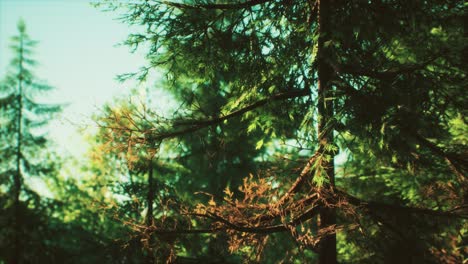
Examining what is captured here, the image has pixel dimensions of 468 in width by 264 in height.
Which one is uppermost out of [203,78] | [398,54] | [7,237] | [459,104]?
[398,54]

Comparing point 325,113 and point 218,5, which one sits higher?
point 218,5

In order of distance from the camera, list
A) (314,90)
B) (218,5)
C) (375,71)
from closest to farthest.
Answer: (218,5) → (375,71) → (314,90)

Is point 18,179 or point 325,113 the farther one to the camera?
point 18,179

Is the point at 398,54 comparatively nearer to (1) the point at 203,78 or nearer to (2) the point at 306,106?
(2) the point at 306,106

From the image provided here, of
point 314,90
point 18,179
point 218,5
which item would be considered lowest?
point 18,179

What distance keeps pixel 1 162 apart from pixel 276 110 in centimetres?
1136

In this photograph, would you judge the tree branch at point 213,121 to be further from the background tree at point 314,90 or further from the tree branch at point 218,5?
the tree branch at point 218,5

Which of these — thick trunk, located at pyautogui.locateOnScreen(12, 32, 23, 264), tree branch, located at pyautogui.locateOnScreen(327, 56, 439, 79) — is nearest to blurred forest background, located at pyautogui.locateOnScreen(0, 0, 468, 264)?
tree branch, located at pyautogui.locateOnScreen(327, 56, 439, 79)

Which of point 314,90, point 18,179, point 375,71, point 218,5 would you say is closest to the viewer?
point 218,5

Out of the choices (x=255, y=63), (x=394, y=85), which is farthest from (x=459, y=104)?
(x=255, y=63)

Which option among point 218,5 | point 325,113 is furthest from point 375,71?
point 218,5

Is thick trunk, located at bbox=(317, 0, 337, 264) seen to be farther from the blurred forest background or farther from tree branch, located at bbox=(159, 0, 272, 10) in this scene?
tree branch, located at bbox=(159, 0, 272, 10)

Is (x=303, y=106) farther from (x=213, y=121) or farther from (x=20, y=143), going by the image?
(x=20, y=143)

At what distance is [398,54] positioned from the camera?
7.23 m
